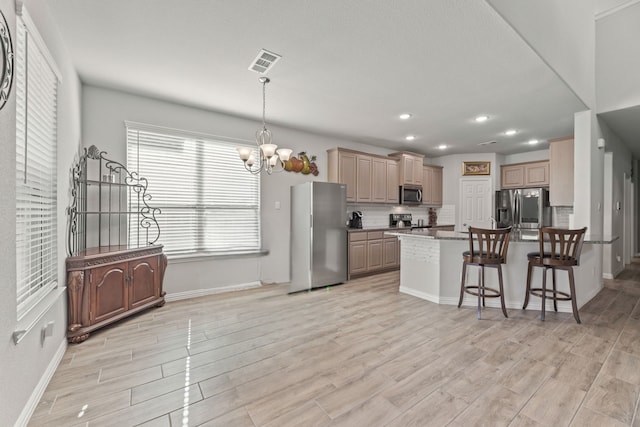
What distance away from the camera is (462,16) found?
6.82 ft

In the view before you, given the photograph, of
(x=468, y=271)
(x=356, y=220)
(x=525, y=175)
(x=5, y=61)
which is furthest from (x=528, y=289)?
(x=5, y=61)

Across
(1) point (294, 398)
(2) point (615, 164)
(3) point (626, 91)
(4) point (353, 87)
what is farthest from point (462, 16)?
(2) point (615, 164)

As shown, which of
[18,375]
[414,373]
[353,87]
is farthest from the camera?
[353,87]

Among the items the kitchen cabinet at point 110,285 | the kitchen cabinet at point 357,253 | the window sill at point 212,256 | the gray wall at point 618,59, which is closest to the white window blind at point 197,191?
the window sill at point 212,256

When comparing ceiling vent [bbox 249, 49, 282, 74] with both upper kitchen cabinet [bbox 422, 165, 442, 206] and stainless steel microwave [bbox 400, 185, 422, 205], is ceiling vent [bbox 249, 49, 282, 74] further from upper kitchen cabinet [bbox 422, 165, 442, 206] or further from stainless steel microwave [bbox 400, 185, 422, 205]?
upper kitchen cabinet [bbox 422, 165, 442, 206]

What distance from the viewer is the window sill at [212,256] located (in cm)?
379

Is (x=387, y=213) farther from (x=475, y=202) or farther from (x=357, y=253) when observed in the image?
(x=475, y=202)

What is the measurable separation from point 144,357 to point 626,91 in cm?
645

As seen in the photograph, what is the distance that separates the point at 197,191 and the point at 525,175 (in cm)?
677

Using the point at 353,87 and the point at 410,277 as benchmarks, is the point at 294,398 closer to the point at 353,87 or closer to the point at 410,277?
A: the point at 410,277

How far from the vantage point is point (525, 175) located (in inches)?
249

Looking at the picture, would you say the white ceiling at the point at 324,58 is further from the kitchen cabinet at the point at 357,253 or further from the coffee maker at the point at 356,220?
the kitchen cabinet at the point at 357,253

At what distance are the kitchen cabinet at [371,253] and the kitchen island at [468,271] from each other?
1.09 metres

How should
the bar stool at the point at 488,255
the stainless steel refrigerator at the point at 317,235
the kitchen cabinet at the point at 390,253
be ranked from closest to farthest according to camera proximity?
the bar stool at the point at 488,255 < the stainless steel refrigerator at the point at 317,235 < the kitchen cabinet at the point at 390,253
